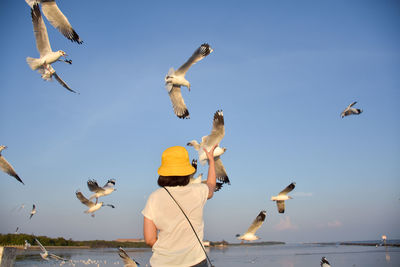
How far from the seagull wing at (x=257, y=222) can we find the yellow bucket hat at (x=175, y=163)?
7880 mm

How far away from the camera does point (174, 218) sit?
2623 mm

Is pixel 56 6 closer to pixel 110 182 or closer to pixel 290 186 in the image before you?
pixel 110 182

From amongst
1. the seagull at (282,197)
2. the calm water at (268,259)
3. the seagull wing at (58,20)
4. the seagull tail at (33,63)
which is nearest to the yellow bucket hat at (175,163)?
the seagull wing at (58,20)

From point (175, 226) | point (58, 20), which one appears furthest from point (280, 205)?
point (175, 226)

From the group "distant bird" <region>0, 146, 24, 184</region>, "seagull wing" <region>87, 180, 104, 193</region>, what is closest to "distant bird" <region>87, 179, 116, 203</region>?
"seagull wing" <region>87, 180, 104, 193</region>

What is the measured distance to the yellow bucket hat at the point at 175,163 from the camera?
104 inches

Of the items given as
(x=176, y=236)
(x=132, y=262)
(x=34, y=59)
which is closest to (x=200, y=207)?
(x=176, y=236)

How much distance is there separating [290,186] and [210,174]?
8.30m

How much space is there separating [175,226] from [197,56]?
24.2 ft

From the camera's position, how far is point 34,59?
9.76m

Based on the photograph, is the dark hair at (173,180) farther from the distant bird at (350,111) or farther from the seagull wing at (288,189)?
the distant bird at (350,111)

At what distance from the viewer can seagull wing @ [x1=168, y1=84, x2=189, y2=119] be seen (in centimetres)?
967

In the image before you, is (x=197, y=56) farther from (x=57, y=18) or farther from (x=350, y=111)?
(x=350, y=111)

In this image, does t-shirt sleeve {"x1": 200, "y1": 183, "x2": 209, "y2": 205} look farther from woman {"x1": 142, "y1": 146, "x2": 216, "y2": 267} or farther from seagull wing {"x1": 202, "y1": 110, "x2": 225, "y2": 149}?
seagull wing {"x1": 202, "y1": 110, "x2": 225, "y2": 149}
